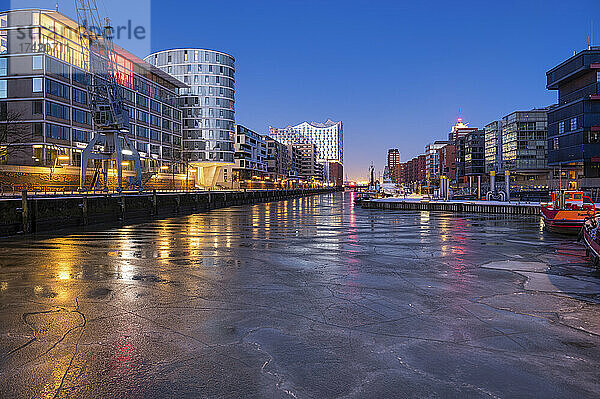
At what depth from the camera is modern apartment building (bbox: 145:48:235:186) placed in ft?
453

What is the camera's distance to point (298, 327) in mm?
8133

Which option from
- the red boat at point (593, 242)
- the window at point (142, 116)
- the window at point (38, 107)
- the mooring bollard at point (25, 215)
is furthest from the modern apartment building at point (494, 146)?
the mooring bollard at point (25, 215)

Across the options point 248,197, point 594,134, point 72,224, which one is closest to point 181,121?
point 248,197

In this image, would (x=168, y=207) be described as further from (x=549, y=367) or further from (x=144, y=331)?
(x=549, y=367)

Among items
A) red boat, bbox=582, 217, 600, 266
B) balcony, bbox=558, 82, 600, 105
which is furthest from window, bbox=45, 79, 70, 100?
balcony, bbox=558, 82, 600, 105

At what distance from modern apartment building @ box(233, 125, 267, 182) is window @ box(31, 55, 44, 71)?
78230mm

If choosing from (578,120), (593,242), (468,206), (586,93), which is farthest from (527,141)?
(593,242)

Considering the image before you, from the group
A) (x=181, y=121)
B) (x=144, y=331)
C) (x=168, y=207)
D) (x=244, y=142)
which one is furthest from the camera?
(x=244, y=142)

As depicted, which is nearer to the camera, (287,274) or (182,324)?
(182,324)

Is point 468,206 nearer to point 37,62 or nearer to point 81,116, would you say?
point 81,116

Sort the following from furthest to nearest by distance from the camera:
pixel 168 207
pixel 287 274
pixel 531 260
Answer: pixel 168 207, pixel 531 260, pixel 287 274

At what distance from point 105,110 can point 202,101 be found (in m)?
77.1

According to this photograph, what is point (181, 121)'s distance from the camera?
446 ft

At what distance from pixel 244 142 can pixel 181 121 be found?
89.2 feet
